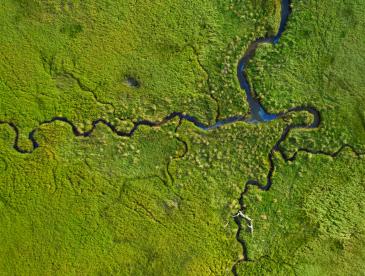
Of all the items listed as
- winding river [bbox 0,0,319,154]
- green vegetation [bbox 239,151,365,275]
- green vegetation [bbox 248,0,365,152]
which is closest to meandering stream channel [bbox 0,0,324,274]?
winding river [bbox 0,0,319,154]

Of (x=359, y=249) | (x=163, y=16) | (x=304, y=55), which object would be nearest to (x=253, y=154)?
(x=304, y=55)

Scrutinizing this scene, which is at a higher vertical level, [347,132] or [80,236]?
[347,132]

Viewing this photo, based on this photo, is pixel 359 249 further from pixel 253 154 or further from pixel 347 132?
pixel 253 154

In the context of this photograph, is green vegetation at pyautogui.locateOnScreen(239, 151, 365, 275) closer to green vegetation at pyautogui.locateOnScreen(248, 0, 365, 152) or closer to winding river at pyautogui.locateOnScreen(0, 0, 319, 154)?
green vegetation at pyautogui.locateOnScreen(248, 0, 365, 152)

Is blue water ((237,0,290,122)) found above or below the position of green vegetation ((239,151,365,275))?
above

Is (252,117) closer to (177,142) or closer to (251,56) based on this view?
(251,56)

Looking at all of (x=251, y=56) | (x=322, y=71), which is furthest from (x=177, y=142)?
(x=322, y=71)

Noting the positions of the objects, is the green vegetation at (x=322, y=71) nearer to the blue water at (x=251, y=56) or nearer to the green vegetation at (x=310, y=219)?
the blue water at (x=251, y=56)

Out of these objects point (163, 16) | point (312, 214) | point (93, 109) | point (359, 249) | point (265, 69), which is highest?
point (163, 16)

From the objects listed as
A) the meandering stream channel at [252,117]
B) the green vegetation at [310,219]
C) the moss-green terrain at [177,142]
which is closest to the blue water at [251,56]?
the meandering stream channel at [252,117]

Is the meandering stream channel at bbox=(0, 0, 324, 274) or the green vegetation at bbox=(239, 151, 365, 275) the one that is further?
the meandering stream channel at bbox=(0, 0, 324, 274)
